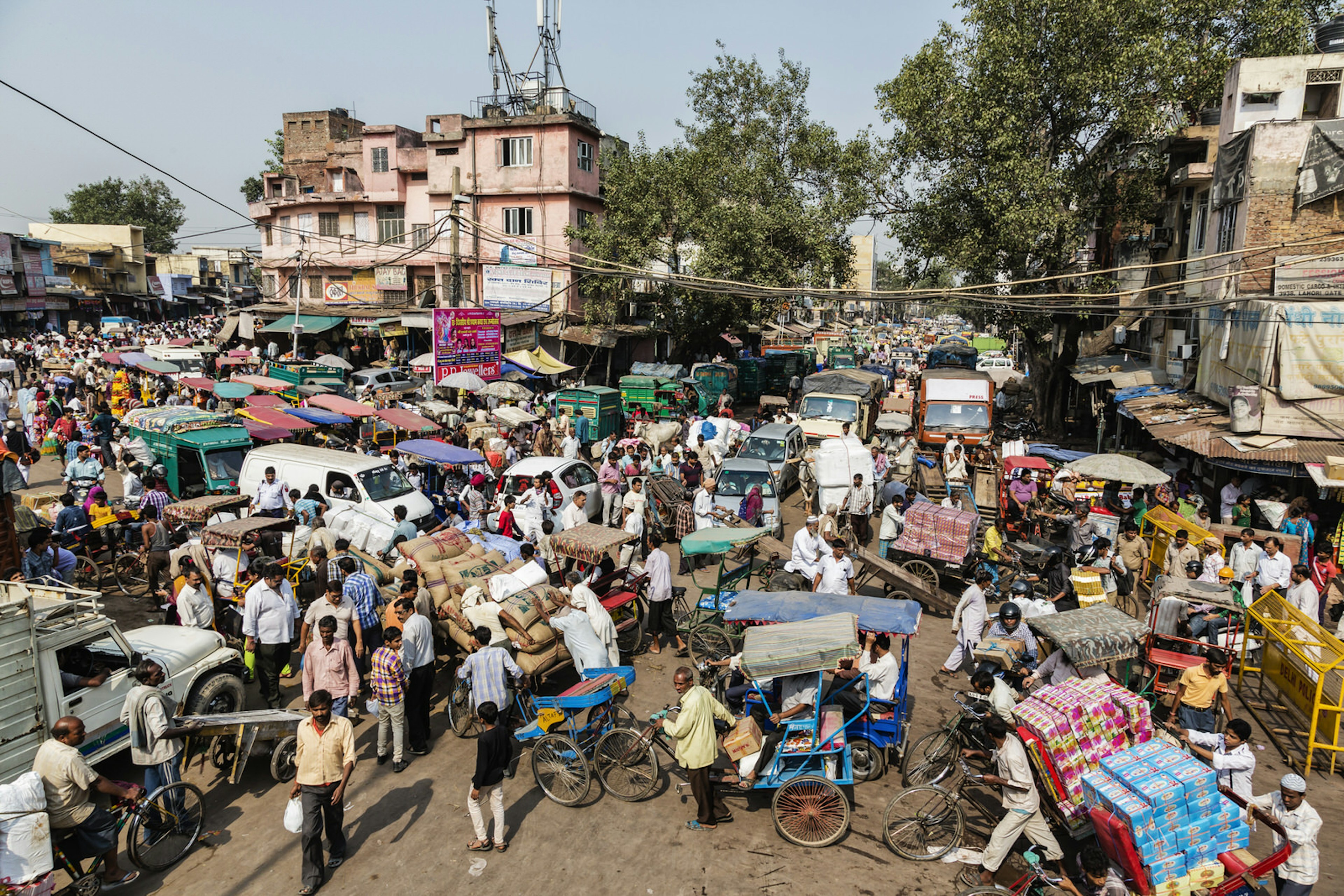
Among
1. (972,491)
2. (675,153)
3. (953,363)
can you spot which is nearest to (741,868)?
(972,491)

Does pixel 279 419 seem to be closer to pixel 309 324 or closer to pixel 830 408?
pixel 830 408

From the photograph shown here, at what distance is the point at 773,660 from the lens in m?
6.60

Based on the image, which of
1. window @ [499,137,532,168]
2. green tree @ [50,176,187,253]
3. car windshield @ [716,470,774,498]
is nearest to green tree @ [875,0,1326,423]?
car windshield @ [716,470,774,498]

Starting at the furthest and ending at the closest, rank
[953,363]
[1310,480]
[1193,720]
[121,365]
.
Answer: [953,363] → [121,365] → [1310,480] → [1193,720]

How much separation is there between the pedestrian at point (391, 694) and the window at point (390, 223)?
32.8 m

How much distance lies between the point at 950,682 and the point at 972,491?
741 centimetres

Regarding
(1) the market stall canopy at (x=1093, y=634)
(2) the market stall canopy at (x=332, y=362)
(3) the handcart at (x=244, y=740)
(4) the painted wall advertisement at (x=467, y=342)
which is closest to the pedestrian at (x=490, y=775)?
(3) the handcart at (x=244, y=740)

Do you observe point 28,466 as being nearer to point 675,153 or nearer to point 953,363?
point 675,153

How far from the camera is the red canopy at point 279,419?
17.6 metres

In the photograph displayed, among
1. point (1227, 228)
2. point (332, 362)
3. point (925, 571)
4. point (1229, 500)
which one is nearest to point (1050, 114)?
point (1227, 228)

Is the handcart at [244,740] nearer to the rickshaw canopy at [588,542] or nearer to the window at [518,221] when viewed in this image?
the rickshaw canopy at [588,542]

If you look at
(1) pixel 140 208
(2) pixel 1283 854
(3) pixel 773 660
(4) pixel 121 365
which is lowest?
(2) pixel 1283 854

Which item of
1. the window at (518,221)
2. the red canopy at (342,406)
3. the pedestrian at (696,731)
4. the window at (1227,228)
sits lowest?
the pedestrian at (696,731)

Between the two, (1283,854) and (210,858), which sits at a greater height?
(1283,854)
